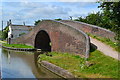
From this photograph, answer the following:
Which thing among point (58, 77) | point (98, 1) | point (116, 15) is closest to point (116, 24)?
point (116, 15)

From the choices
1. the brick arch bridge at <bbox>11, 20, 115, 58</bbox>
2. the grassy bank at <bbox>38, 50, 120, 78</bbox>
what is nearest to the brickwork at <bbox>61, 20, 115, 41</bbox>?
the brick arch bridge at <bbox>11, 20, 115, 58</bbox>

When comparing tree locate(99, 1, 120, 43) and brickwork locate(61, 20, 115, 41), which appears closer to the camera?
tree locate(99, 1, 120, 43)

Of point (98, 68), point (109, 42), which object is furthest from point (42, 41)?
point (98, 68)

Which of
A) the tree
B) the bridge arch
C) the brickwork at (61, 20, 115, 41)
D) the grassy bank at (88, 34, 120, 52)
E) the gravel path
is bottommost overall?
the bridge arch

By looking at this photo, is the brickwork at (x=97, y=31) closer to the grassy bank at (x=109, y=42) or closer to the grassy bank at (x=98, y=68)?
the grassy bank at (x=109, y=42)

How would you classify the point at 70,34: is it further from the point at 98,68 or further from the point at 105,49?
the point at 98,68

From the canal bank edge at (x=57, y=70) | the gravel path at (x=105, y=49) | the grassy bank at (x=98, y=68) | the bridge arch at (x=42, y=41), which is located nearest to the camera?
the grassy bank at (x=98, y=68)

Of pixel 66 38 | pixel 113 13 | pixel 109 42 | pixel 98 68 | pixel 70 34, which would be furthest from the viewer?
pixel 66 38

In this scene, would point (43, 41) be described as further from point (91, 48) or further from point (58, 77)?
point (58, 77)

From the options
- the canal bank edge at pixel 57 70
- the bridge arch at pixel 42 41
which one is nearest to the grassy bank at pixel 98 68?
the canal bank edge at pixel 57 70

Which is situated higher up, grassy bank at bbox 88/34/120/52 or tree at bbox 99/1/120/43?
tree at bbox 99/1/120/43

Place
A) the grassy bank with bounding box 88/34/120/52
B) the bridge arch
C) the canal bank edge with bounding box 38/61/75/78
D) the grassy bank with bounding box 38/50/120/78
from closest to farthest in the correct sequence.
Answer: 1. the grassy bank with bounding box 38/50/120/78
2. the canal bank edge with bounding box 38/61/75/78
3. the grassy bank with bounding box 88/34/120/52
4. the bridge arch

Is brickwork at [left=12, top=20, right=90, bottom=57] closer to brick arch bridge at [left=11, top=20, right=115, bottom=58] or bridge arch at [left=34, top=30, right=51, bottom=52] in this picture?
brick arch bridge at [left=11, top=20, right=115, bottom=58]

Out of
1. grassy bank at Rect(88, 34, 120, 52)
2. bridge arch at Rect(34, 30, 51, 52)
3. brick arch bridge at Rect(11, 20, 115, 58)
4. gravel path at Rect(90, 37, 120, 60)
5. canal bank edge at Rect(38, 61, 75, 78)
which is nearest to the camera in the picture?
canal bank edge at Rect(38, 61, 75, 78)
